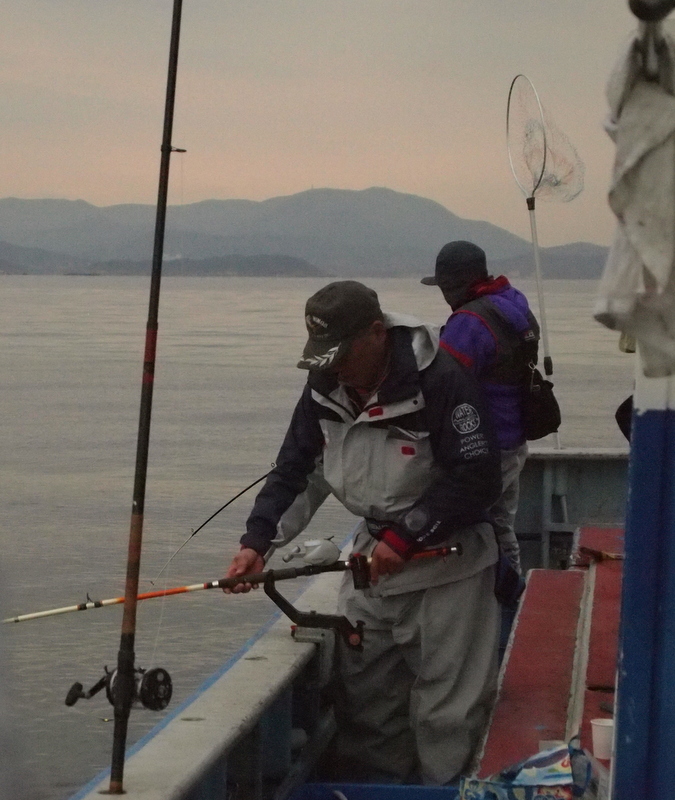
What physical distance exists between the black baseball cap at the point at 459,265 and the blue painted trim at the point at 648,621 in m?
3.38

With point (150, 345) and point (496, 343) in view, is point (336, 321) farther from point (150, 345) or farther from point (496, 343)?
point (496, 343)

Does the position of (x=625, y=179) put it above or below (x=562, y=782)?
above

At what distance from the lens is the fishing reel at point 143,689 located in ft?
10.3

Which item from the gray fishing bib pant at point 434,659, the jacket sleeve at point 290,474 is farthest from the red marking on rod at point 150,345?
the gray fishing bib pant at point 434,659

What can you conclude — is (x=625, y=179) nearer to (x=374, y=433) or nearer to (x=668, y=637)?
(x=668, y=637)

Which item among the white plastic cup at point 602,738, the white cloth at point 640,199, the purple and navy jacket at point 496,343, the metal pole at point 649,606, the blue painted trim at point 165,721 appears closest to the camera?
the white cloth at point 640,199

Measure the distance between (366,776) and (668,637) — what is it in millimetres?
2482

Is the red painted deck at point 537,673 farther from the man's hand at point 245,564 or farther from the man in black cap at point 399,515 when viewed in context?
the man's hand at point 245,564

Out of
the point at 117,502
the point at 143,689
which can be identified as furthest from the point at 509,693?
the point at 117,502

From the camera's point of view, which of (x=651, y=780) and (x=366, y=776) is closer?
(x=651, y=780)

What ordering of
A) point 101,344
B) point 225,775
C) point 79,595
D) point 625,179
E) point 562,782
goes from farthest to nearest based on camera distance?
point 101,344, point 79,595, point 225,775, point 562,782, point 625,179

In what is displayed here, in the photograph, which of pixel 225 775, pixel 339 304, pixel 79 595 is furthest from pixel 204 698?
pixel 79 595

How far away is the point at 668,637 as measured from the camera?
2.08 metres

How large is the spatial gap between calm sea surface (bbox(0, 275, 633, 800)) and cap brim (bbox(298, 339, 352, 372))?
0.79m
